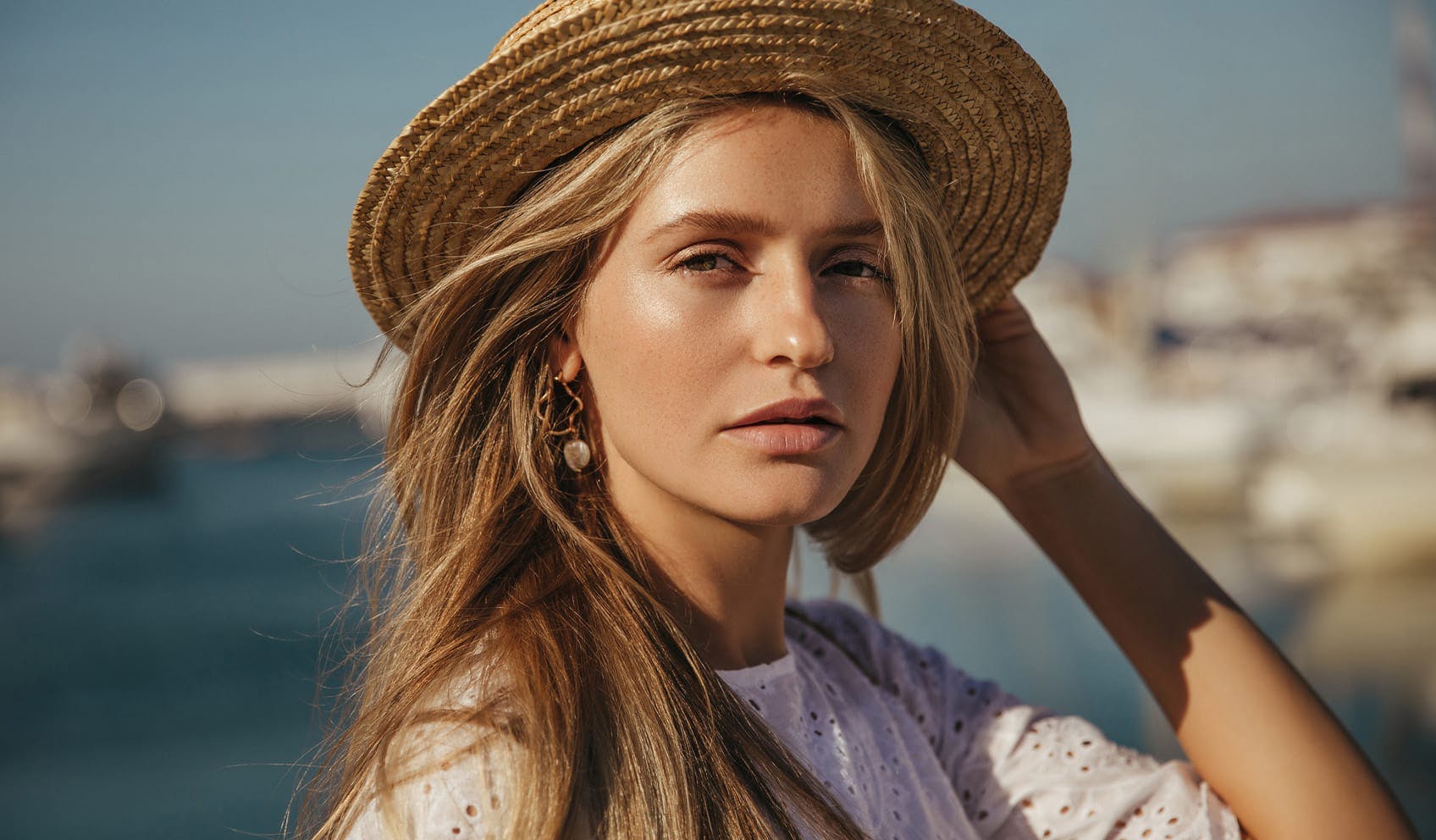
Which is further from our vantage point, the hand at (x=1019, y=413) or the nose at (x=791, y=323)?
the hand at (x=1019, y=413)

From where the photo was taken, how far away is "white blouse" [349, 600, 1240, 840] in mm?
1793

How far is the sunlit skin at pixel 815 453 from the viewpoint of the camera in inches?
60.8

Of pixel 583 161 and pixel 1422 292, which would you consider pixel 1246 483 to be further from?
pixel 583 161

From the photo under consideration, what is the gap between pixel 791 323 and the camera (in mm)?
1516

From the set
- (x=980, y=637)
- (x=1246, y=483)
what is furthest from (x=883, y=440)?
(x=1246, y=483)

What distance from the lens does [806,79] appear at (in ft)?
5.13

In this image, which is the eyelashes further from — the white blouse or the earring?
the white blouse

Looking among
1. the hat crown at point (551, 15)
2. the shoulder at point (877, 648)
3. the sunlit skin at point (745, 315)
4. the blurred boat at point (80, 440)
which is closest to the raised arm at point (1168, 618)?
the shoulder at point (877, 648)

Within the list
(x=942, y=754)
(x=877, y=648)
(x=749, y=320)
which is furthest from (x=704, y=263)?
(x=942, y=754)

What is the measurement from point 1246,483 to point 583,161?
82.0 ft

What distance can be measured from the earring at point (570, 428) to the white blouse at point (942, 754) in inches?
15.7

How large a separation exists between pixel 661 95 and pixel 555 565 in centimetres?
68

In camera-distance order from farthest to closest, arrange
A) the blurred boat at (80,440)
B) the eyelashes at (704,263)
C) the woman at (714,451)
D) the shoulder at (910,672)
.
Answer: the blurred boat at (80,440) → the shoulder at (910,672) → the eyelashes at (704,263) → the woman at (714,451)

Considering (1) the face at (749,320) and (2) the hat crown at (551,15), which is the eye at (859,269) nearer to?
(1) the face at (749,320)
